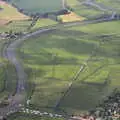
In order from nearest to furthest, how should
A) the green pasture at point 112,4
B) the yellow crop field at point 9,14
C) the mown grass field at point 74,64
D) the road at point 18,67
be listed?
the road at point 18,67, the mown grass field at point 74,64, the yellow crop field at point 9,14, the green pasture at point 112,4

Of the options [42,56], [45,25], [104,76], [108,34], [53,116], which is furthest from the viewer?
[45,25]

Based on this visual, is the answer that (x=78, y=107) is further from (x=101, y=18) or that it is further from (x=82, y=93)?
(x=101, y=18)

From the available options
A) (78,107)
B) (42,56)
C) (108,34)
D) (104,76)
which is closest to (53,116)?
(78,107)

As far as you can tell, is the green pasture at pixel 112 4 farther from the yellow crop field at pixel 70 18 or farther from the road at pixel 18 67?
the yellow crop field at pixel 70 18

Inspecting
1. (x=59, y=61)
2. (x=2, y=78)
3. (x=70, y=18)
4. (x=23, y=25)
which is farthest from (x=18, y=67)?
(x=70, y=18)

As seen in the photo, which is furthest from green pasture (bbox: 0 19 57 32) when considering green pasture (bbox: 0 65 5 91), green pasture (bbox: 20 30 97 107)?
green pasture (bbox: 0 65 5 91)

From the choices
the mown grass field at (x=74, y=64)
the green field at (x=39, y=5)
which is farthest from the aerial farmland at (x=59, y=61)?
the green field at (x=39, y=5)

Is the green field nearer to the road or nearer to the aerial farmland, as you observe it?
the aerial farmland
